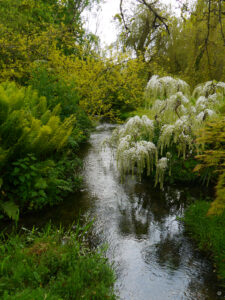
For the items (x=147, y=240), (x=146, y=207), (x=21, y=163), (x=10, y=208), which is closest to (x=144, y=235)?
(x=147, y=240)

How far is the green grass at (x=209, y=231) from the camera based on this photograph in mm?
3053

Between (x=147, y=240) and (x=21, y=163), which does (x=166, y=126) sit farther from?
(x=21, y=163)

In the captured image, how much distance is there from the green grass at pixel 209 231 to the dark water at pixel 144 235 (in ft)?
0.38

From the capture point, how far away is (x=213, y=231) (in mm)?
3467

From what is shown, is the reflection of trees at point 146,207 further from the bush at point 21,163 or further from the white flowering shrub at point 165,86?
the white flowering shrub at point 165,86

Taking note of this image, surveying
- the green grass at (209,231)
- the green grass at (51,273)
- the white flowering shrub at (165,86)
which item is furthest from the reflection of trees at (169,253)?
the white flowering shrub at (165,86)

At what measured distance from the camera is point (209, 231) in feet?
11.5

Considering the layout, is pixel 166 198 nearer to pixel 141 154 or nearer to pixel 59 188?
pixel 141 154

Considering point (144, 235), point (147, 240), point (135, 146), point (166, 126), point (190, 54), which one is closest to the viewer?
point (147, 240)

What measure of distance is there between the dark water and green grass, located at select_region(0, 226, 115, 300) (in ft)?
1.27

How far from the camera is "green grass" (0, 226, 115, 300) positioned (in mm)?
2076

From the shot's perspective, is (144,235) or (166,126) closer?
(144,235)

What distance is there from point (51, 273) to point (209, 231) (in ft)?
7.35

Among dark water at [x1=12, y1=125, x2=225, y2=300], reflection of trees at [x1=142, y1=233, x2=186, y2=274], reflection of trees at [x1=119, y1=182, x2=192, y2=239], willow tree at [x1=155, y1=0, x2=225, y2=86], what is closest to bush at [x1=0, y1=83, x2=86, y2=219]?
dark water at [x1=12, y1=125, x2=225, y2=300]
